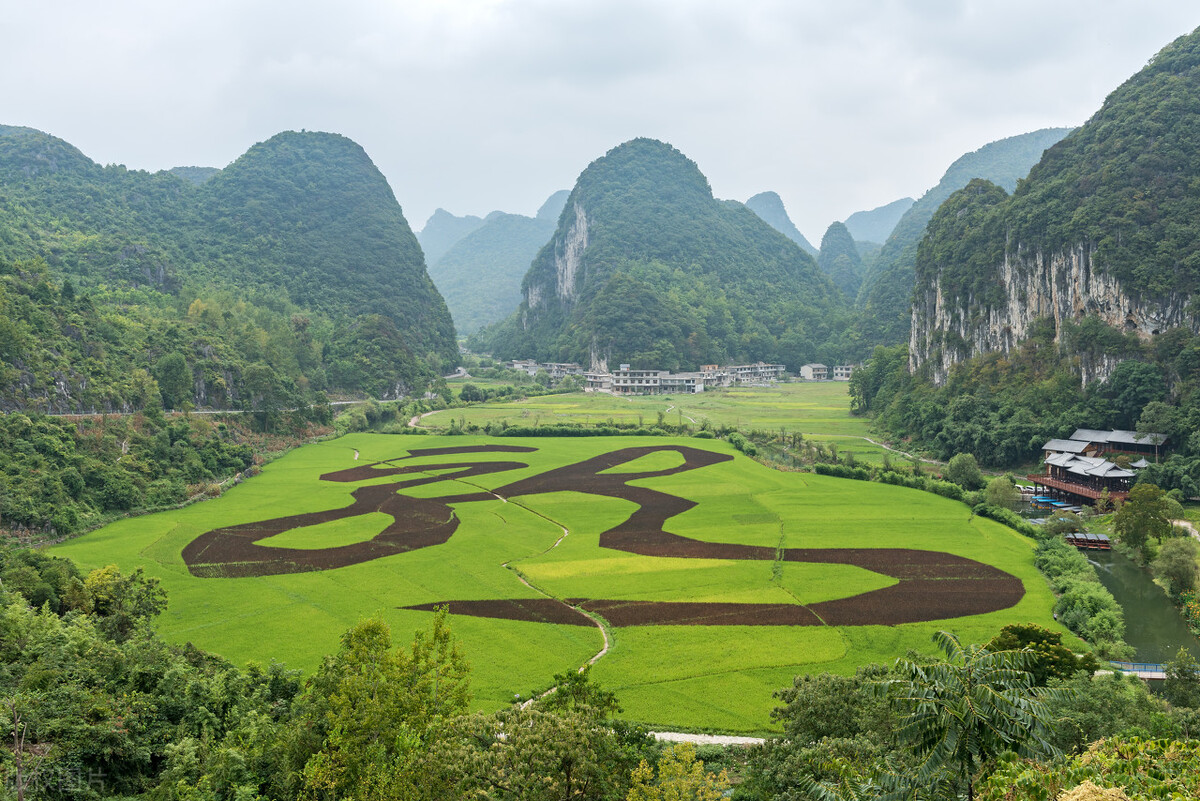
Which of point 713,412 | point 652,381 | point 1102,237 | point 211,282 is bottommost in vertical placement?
point 713,412

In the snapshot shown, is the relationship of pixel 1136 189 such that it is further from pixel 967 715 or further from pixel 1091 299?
pixel 967 715

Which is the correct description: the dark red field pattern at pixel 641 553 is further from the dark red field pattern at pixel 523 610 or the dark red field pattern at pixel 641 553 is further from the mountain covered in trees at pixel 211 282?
the mountain covered in trees at pixel 211 282

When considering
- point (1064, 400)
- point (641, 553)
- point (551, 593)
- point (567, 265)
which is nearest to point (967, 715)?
point (551, 593)

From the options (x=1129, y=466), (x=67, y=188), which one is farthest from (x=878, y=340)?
(x=67, y=188)

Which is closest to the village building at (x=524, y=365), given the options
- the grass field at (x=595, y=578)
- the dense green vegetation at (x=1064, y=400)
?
the dense green vegetation at (x=1064, y=400)

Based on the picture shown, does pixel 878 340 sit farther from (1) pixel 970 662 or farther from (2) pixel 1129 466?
(1) pixel 970 662

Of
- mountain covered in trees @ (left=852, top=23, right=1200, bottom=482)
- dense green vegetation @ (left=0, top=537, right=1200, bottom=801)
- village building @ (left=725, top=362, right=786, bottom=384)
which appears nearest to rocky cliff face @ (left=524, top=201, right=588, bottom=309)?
village building @ (left=725, top=362, right=786, bottom=384)

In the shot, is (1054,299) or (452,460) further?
(1054,299)
